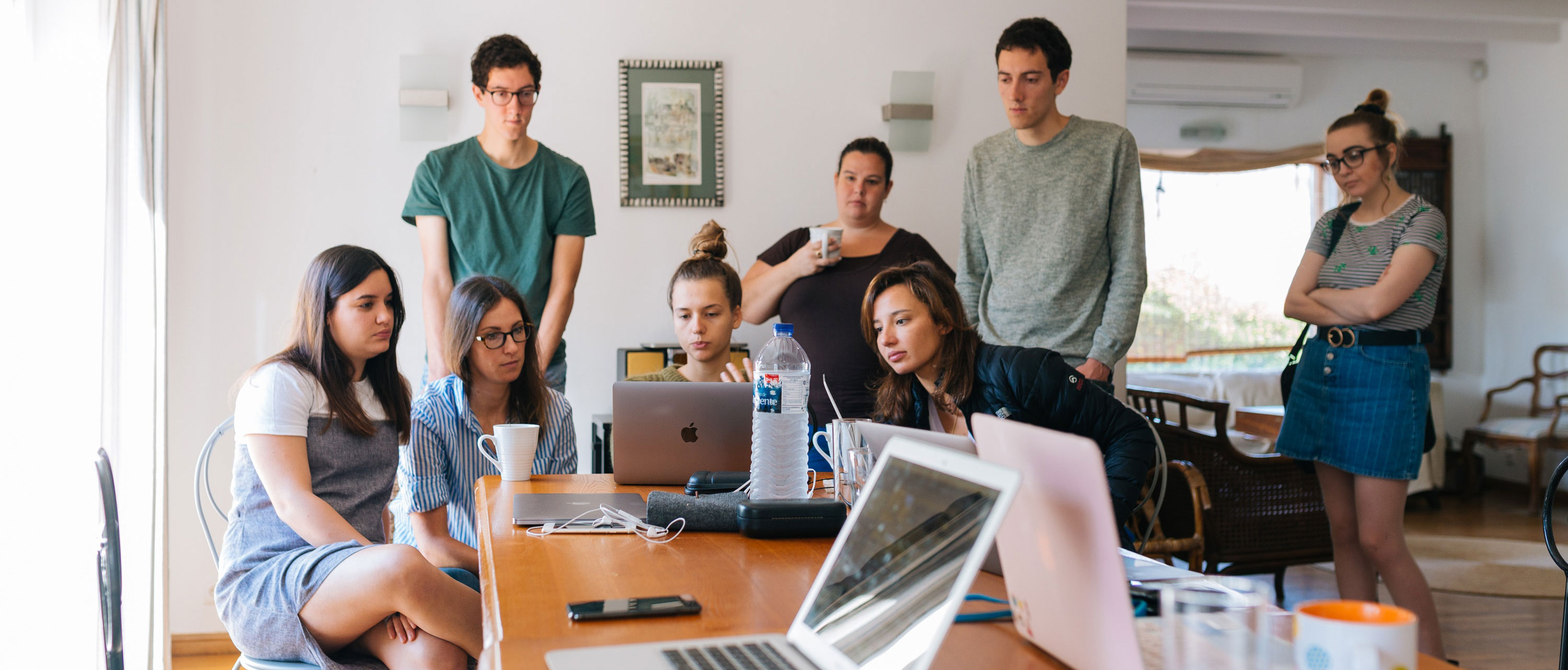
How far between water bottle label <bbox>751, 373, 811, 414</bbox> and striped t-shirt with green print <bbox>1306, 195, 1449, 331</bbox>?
171 centimetres

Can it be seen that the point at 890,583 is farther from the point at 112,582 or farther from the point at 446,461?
the point at 446,461

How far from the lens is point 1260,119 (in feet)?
21.6

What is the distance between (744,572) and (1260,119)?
21.4 ft

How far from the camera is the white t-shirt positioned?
1.82m

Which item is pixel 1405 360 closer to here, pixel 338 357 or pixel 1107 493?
pixel 1107 493

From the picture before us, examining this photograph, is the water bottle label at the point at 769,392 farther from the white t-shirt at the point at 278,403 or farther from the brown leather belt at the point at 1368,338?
the brown leather belt at the point at 1368,338

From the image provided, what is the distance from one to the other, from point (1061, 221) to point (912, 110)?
1073mm

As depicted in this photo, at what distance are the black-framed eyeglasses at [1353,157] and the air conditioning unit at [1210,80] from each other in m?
3.77

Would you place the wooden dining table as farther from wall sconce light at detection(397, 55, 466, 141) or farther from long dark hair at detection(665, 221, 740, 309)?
wall sconce light at detection(397, 55, 466, 141)

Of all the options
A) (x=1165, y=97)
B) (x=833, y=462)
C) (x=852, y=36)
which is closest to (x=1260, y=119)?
(x=1165, y=97)

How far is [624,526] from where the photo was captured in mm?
1381

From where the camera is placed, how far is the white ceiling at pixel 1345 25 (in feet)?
17.8

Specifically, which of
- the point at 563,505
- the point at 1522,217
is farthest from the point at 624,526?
the point at 1522,217

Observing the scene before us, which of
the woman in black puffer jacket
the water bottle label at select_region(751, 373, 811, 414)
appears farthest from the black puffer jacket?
the water bottle label at select_region(751, 373, 811, 414)
